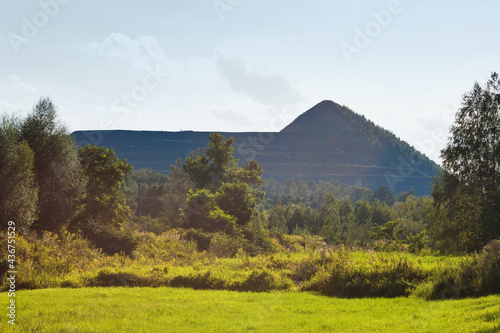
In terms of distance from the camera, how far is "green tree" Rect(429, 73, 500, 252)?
30350 millimetres

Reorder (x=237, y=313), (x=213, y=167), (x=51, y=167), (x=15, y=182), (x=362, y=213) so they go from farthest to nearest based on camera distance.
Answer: (x=362, y=213) < (x=213, y=167) < (x=51, y=167) < (x=15, y=182) < (x=237, y=313)

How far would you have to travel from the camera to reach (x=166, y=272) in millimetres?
18844

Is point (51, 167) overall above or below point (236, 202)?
above

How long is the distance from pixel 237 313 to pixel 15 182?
59.7 feet

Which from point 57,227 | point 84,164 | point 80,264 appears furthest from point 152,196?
point 80,264

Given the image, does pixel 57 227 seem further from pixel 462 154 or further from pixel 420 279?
pixel 462 154

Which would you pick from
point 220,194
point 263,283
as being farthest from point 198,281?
point 220,194

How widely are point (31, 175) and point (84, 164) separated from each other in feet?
30.7

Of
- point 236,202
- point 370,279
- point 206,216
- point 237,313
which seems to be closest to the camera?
point 237,313

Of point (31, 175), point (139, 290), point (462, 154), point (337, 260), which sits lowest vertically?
point (139, 290)

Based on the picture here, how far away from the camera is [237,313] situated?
40.4ft

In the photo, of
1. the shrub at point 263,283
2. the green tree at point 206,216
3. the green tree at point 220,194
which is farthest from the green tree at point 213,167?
the shrub at point 263,283

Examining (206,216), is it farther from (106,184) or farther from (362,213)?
(362,213)

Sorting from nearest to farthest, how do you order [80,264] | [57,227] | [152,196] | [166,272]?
[166,272] < [80,264] < [57,227] < [152,196]
